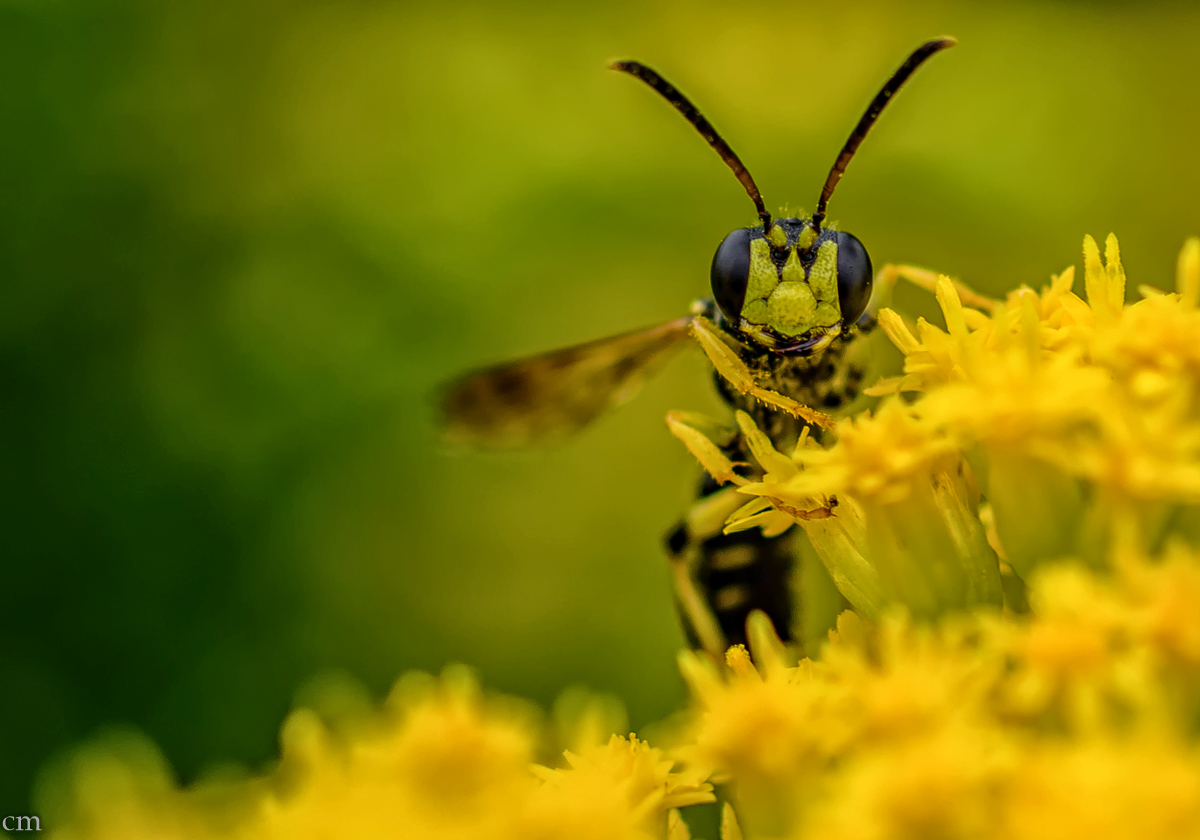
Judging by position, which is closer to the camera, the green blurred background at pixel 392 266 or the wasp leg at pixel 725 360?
the wasp leg at pixel 725 360

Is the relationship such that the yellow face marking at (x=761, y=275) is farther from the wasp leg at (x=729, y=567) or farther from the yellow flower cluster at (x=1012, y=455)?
the wasp leg at (x=729, y=567)

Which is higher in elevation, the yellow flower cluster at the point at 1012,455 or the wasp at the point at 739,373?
the wasp at the point at 739,373

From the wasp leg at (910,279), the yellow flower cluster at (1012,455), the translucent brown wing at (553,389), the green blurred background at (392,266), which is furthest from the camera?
the green blurred background at (392,266)

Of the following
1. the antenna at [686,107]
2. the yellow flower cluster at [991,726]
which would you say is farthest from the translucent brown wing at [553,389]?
the yellow flower cluster at [991,726]

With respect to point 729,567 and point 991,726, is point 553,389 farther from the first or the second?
point 991,726

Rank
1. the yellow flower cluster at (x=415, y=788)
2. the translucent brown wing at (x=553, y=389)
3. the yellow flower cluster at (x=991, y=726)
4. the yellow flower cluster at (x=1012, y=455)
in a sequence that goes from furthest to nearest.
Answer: the translucent brown wing at (x=553, y=389) < the yellow flower cluster at (x=1012, y=455) < the yellow flower cluster at (x=415, y=788) < the yellow flower cluster at (x=991, y=726)

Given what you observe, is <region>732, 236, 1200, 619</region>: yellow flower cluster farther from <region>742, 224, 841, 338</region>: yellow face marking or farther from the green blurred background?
the green blurred background

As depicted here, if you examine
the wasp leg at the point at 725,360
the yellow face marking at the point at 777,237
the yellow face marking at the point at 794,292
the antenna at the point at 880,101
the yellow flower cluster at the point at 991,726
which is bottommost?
the yellow flower cluster at the point at 991,726
